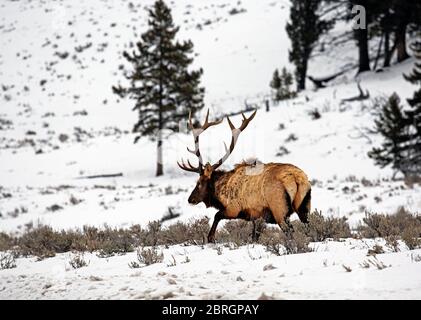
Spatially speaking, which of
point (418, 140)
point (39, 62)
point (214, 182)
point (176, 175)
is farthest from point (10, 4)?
point (214, 182)

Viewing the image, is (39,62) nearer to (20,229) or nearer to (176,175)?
(176,175)

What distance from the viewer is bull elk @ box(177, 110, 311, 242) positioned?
5.43 metres

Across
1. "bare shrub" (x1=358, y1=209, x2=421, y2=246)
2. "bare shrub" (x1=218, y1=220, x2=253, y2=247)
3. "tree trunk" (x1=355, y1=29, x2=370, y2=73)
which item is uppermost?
"tree trunk" (x1=355, y1=29, x2=370, y2=73)

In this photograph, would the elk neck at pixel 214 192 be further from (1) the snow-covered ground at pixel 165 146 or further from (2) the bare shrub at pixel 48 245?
(2) the bare shrub at pixel 48 245

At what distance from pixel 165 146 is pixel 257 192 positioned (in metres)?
23.0

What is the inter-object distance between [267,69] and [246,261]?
116 ft

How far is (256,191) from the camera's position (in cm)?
566

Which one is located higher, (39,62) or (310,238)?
(39,62)

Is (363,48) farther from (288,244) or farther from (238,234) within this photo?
(288,244)

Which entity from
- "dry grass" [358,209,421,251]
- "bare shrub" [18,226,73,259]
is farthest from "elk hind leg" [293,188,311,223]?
"bare shrub" [18,226,73,259]

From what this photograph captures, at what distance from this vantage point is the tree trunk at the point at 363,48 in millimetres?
27344

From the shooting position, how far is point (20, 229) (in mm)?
13180

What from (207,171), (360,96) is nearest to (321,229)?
(207,171)

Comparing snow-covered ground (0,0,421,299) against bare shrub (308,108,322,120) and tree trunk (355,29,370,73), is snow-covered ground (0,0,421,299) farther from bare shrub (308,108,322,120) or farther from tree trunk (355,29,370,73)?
tree trunk (355,29,370,73)
